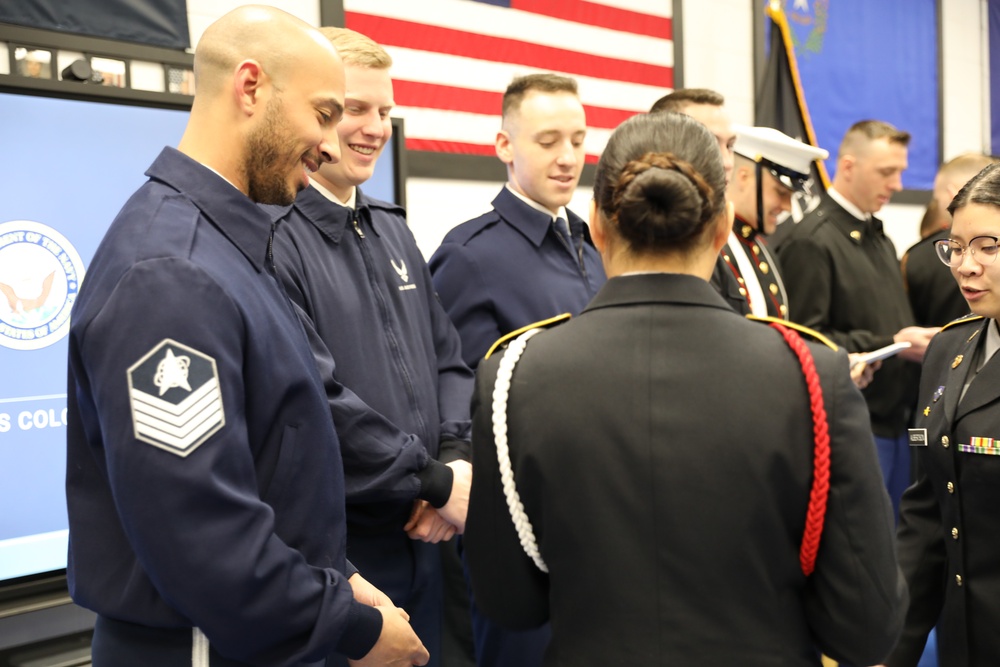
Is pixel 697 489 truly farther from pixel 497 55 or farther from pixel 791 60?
pixel 791 60

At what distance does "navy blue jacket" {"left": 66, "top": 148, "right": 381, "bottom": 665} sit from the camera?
112 centimetres

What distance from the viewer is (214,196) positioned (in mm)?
1293

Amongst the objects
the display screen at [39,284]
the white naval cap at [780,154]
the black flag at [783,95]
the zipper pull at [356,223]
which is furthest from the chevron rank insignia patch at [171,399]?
the black flag at [783,95]

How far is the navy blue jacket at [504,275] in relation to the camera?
2.35m

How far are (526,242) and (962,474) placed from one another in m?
1.19

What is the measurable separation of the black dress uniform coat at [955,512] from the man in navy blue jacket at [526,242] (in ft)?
2.70

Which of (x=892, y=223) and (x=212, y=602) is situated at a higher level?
(x=892, y=223)

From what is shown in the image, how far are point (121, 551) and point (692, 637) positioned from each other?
0.73 meters

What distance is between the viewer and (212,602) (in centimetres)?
114

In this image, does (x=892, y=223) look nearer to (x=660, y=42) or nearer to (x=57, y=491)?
(x=660, y=42)

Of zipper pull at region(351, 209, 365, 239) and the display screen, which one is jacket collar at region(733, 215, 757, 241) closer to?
zipper pull at region(351, 209, 365, 239)

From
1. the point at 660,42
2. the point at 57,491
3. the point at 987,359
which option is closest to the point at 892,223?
the point at 660,42

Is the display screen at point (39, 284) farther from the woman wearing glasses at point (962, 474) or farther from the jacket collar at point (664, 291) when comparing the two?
the woman wearing glasses at point (962, 474)

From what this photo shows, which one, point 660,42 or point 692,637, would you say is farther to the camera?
point 660,42
